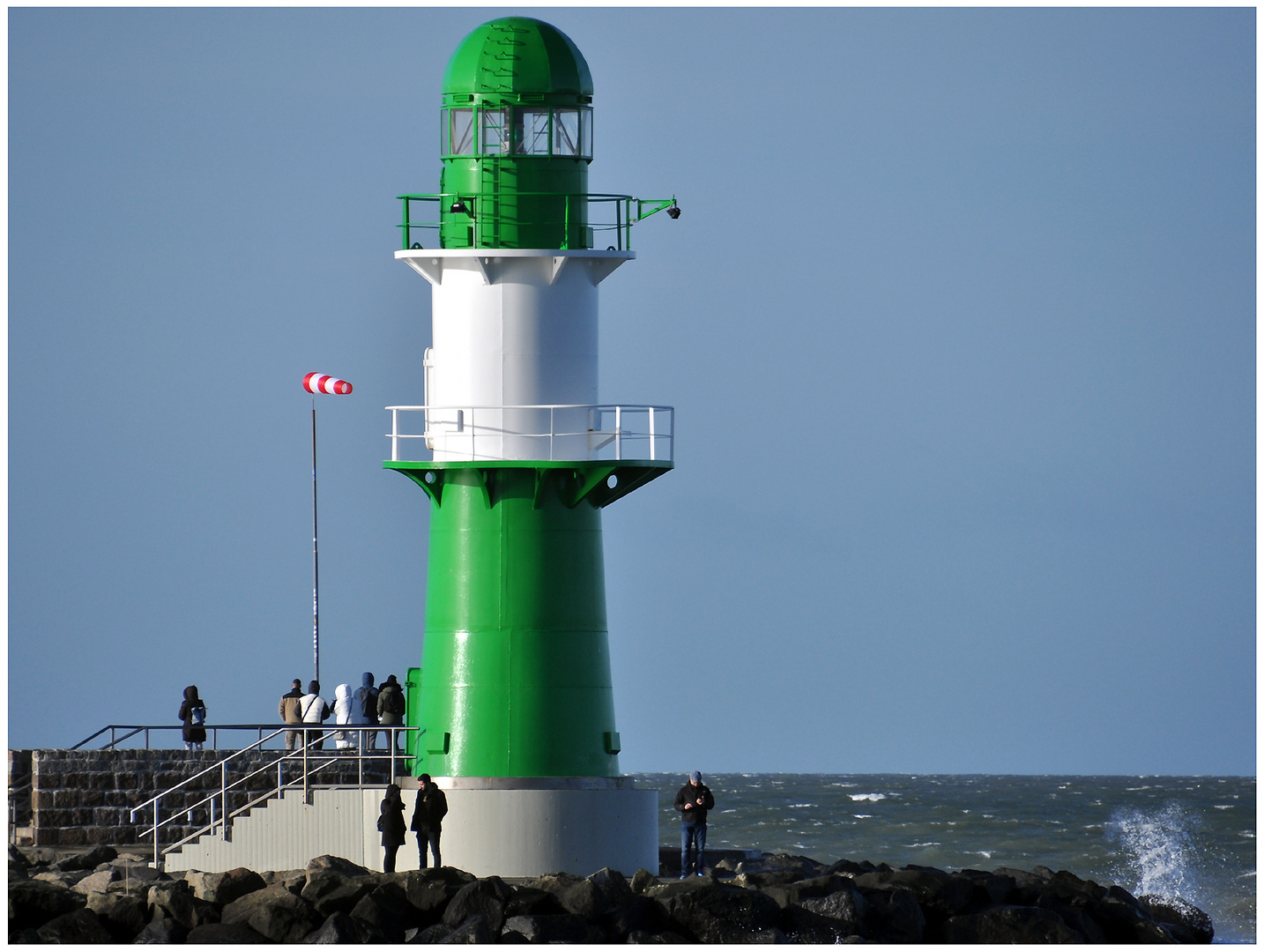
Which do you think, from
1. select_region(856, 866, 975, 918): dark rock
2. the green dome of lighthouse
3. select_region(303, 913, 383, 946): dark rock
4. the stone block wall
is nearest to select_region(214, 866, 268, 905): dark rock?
select_region(303, 913, 383, 946): dark rock

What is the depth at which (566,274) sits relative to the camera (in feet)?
86.1

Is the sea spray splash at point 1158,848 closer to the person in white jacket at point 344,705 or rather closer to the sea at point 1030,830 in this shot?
the sea at point 1030,830

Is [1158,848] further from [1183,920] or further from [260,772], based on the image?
[260,772]

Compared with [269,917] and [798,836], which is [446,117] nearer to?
[269,917]

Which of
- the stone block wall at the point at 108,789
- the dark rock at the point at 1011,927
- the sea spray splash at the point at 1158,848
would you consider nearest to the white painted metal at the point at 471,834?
the stone block wall at the point at 108,789

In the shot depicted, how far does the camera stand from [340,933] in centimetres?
2162

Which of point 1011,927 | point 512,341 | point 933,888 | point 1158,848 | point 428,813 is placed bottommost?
point 1158,848

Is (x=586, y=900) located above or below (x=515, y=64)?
below

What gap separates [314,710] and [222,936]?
22.4 ft

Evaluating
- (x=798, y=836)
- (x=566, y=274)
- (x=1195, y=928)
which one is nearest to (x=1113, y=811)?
(x=798, y=836)

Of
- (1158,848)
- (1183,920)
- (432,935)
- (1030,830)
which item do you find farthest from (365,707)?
(1030,830)

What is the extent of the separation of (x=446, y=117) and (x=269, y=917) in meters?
9.06

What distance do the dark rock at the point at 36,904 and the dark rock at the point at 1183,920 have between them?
11669 millimetres

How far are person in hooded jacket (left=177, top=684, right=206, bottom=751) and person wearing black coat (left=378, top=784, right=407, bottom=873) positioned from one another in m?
3.74
